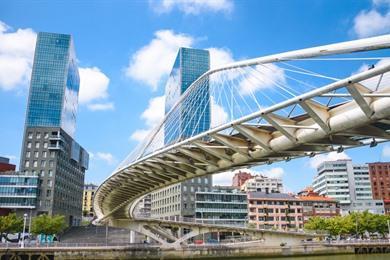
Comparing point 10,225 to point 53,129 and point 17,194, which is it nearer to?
point 17,194

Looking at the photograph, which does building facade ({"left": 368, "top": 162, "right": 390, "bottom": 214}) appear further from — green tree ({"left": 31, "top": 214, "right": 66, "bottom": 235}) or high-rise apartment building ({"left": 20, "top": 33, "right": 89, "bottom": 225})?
green tree ({"left": 31, "top": 214, "right": 66, "bottom": 235})

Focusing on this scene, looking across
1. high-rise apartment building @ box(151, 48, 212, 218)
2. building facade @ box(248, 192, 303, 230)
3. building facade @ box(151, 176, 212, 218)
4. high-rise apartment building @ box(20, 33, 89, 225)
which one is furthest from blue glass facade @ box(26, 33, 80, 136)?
building facade @ box(248, 192, 303, 230)

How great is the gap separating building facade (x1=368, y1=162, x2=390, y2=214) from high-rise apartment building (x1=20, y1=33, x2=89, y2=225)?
98.0m

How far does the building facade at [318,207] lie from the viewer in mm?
104875

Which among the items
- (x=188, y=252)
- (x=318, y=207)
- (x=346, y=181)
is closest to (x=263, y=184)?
(x=346, y=181)

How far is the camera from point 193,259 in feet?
175

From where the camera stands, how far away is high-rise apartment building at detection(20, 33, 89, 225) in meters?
91.4

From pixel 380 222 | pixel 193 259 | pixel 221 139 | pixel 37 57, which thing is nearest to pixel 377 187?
pixel 380 222

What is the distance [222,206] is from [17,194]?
149ft

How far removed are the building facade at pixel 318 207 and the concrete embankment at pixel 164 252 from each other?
4182 centimetres

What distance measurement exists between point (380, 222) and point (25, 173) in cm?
7465

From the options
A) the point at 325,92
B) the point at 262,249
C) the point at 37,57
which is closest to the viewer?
the point at 325,92

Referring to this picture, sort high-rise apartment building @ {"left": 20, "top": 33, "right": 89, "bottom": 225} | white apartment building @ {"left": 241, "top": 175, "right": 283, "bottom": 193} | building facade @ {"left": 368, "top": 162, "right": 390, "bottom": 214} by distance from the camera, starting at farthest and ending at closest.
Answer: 1. white apartment building @ {"left": 241, "top": 175, "right": 283, "bottom": 193}
2. building facade @ {"left": 368, "top": 162, "right": 390, "bottom": 214}
3. high-rise apartment building @ {"left": 20, "top": 33, "right": 89, "bottom": 225}

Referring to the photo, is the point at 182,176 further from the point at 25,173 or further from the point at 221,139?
the point at 25,173
